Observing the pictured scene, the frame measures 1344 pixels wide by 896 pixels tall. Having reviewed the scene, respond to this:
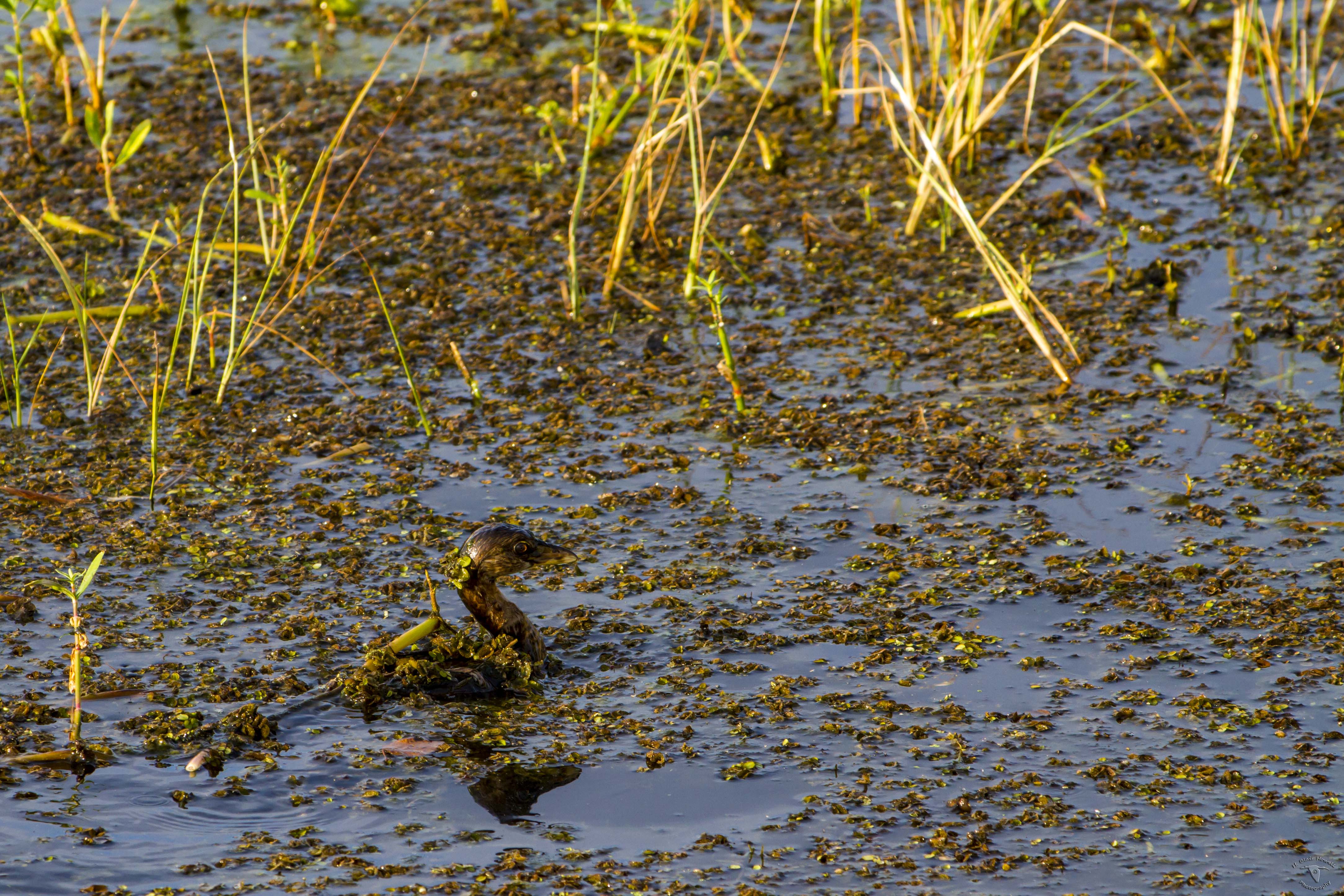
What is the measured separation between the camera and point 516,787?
11.0ft

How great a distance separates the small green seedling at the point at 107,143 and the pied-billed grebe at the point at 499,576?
3.08m

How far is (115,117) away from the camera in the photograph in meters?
7.15

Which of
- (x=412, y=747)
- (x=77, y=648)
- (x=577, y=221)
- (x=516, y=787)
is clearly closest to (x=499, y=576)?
(x=412, y=747)

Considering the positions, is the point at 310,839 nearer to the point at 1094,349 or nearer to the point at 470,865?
the point at 470,865

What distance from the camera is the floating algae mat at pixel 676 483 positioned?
3.23 metres

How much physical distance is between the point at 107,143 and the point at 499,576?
12.9ft

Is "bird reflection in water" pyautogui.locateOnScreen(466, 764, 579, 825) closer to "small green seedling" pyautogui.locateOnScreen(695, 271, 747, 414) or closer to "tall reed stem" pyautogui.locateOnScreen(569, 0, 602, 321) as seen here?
"small green seedling" pyautogui.locateOnScreen(695, 271, 747, 414)

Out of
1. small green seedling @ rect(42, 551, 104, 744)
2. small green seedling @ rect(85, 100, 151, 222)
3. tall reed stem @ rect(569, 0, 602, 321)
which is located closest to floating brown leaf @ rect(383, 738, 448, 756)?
small green seedling @ rect(42, 551, 104, 744)

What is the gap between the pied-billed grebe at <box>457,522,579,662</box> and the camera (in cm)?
369

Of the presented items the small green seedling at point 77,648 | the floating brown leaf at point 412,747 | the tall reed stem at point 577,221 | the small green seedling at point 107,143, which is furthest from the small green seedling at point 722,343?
the small green seedling at point 107,143

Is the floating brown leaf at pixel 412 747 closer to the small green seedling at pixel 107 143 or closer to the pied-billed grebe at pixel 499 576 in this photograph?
the pied-billed grebe at pixel 499 576

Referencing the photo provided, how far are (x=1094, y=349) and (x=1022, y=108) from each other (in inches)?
83.6

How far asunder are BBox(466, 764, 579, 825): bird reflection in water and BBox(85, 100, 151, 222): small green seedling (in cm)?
359

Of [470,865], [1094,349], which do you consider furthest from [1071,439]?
[470,865]
